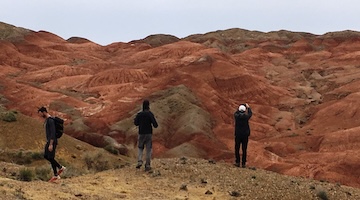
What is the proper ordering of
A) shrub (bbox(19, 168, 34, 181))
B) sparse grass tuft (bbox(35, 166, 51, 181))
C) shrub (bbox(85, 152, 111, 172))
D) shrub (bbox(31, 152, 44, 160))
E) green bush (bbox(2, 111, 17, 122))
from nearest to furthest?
shrub (bbox(19, 168, 34, 181)), sparse grass tuft (bbox(35, 166, 51, 181)), shrub (bbox(85, 152, 111, 172)), shrub (bbox(31, 152, 44, 160)), green bush (bbox(2, 111, 17, 122))

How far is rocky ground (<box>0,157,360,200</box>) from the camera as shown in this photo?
11.0 m

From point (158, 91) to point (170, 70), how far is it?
51.8 feet

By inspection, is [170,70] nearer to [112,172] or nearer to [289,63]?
[289,63]

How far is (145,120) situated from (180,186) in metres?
1.99

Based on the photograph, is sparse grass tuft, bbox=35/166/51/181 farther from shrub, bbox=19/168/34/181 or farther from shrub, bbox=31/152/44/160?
shrub, bbox=31/152/44/160

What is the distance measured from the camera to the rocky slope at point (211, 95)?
45781 mm

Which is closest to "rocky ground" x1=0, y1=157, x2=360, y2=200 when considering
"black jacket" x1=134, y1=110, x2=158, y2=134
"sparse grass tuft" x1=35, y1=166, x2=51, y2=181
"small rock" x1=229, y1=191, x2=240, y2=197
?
"small rock" x1=229, y1=191, x2=240, y2=197

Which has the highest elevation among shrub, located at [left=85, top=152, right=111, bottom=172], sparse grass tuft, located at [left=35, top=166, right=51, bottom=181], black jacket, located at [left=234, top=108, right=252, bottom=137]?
black jacket, located at [left=234, top=108, right=252, bottom=137]

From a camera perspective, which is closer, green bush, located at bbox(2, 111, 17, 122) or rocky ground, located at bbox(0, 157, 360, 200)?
rocky ground, located at bbox(0, 157, 360, 200)

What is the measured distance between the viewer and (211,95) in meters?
65.5

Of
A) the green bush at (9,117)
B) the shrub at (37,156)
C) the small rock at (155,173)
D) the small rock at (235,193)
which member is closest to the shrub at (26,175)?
the small rock at (155,173)

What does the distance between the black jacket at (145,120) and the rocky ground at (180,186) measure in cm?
125

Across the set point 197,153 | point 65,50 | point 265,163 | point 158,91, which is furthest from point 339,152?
point 65,50

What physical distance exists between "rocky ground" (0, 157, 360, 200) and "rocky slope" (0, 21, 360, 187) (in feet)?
73.0
